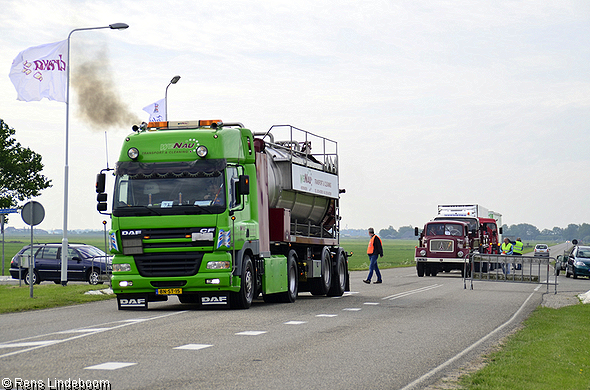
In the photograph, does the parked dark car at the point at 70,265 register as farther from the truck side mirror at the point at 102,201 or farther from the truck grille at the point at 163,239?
the truck grille at the point at 163,239

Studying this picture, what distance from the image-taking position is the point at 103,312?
53.1 feet

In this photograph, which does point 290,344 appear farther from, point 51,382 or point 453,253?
point 453,253

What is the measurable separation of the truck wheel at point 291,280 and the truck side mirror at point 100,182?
509 cm

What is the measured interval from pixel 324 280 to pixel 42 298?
7.32m

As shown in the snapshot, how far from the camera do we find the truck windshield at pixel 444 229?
37.7 m

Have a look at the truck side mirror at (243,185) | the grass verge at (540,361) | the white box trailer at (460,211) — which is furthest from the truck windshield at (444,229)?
the truck side mirror at (243,185)

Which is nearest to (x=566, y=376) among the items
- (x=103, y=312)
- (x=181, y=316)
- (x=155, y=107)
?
(x=181, y=316)

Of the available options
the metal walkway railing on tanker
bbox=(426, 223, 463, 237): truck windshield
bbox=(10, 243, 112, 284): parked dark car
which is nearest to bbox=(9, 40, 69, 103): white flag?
bbox=(10, 243, 112, 284): parked dark car

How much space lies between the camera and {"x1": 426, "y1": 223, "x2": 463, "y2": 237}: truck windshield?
1483 inches

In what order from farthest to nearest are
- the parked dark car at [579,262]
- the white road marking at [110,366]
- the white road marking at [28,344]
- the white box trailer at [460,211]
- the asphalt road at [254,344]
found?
the white box trailer at [460,211]
the parked dark car at [579,262]
the white road marking at [28,344]
the white road marking at [110,366]
the asphalt road at [254,344]

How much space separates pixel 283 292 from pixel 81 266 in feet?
42.9

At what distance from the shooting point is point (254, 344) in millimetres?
10898

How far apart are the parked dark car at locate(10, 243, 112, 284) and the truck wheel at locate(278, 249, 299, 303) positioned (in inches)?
458

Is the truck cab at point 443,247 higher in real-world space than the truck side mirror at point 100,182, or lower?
lower
